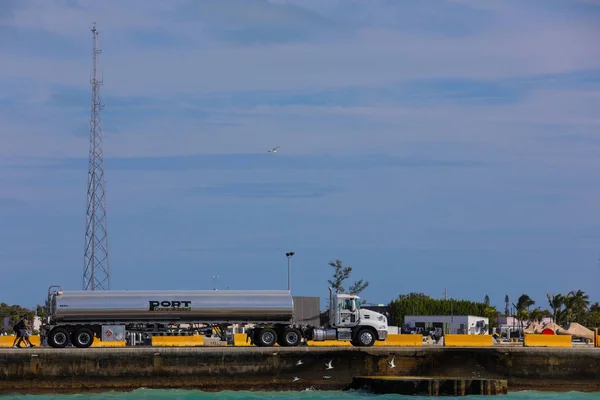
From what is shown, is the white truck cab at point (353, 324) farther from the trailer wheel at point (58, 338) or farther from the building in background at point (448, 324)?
the building in background at point (448, 324)

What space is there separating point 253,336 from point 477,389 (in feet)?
47.4

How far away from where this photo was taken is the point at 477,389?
58.4m

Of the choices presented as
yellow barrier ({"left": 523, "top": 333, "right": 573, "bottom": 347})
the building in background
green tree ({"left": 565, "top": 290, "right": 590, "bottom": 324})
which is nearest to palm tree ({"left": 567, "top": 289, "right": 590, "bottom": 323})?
green tree ({"left": 565, "top": 290, "right": 590, "bottom": 324})

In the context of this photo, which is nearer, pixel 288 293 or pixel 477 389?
pixel 477 389

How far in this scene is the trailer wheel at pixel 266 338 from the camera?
212 feet

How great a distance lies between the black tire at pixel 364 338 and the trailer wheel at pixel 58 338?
17671mm

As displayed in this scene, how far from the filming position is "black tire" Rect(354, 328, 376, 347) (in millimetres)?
65188

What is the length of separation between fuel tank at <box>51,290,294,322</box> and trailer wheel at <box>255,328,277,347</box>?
72cm

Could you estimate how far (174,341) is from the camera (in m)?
67.4

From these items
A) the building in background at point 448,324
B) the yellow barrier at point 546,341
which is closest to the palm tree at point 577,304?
the building in background at point 448,324

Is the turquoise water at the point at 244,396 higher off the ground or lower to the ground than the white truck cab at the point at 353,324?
lower

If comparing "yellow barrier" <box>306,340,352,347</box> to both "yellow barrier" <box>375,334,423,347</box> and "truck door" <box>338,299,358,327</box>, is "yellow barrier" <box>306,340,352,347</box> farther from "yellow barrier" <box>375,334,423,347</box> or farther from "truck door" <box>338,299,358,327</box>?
"yellow barrier" <box>375,334,423,347</box>

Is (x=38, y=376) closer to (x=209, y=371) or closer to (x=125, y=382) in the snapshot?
(x=125, y=382)

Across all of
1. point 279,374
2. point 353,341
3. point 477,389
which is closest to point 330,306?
point 353,341
